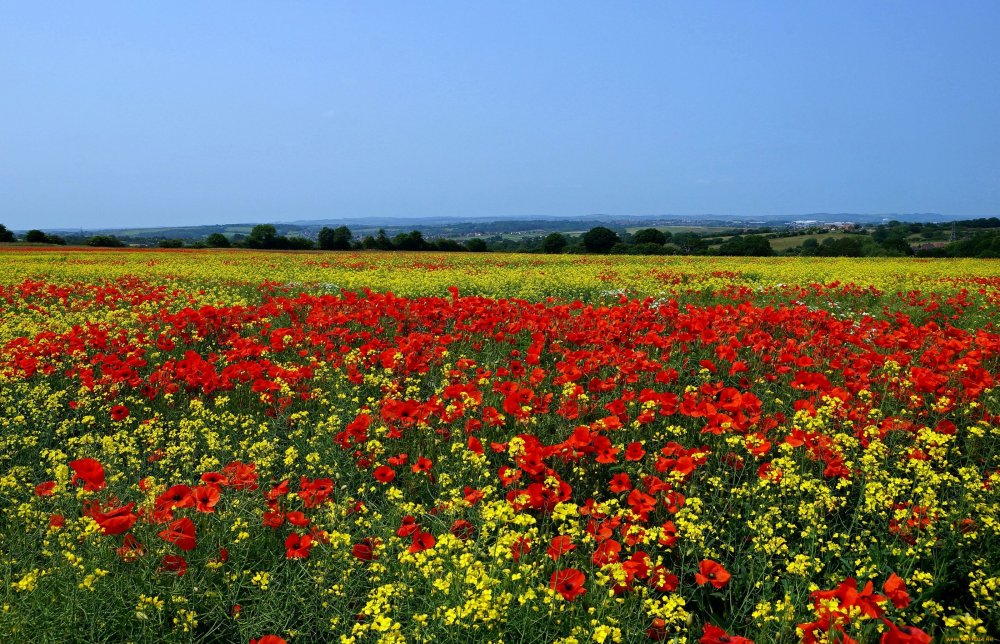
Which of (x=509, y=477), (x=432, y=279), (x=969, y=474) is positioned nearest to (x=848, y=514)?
(x=969, y=474)

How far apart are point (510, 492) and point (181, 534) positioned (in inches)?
57.8

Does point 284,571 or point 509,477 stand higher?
point 509,477

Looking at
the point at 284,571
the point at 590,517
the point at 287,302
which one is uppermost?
the point at 287,302

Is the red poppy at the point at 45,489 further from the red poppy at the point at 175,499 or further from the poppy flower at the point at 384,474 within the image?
the poppy flower at the point at 384,474

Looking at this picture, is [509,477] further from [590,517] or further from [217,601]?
[217,601]

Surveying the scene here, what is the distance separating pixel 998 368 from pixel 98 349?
9.09 meters

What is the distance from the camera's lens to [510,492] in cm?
309

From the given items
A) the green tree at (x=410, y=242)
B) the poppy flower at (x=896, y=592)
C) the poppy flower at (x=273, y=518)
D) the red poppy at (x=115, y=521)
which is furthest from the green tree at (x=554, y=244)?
the poppy flower at (x=896, y=592)

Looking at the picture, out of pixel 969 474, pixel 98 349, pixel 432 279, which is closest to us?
pixel 969 474

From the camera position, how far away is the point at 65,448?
491cm

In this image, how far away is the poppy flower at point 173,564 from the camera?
257cm

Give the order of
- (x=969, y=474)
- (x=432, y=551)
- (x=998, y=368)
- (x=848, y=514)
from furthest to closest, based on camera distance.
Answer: (x=998, y=368) < (x=848, y=514) < (x=969, y=474) < (x=432, y=551)

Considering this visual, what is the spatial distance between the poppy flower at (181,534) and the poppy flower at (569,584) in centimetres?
149

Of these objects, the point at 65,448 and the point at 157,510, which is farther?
the point at 65,448
